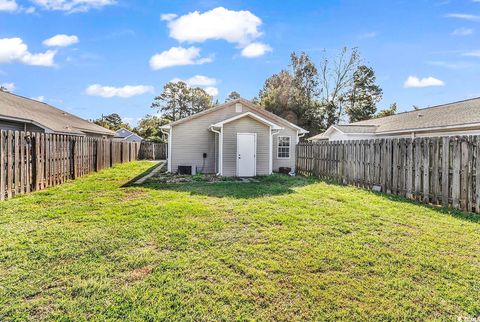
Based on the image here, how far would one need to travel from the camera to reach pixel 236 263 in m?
3.35

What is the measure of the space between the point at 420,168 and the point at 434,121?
10.3 meters

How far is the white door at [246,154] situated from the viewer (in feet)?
42.6

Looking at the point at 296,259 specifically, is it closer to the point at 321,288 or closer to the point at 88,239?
the point at 321,288

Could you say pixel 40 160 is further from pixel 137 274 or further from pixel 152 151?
pixel 152 151

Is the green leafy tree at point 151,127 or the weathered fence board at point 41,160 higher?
the green leafy tree at point 151,127

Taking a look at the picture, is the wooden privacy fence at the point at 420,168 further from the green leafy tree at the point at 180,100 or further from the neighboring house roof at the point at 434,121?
the green leafy tree at the point at 180,100

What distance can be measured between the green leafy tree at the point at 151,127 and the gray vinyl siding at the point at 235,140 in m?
25.5

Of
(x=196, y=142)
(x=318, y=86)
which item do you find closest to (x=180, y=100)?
(x=318, y=86)

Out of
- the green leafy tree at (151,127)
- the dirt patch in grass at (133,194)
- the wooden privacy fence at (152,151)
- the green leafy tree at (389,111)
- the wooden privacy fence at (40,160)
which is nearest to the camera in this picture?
the wooden privacy fence at (40,160)

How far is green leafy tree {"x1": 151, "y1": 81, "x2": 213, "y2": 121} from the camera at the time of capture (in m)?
49.2

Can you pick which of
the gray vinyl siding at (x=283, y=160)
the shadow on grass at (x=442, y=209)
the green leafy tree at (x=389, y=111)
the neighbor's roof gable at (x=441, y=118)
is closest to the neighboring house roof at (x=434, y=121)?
the neighbor's roof gable at (x=441, y=118)

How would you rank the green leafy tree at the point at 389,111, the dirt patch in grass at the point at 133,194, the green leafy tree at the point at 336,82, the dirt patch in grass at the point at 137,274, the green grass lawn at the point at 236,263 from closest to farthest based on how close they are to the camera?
the green grass lawn at the point at 236,263
the dirt patch in grass at the point at 137,274
the dirt patch in grass at the point at 133,194
the green leafy tree at the point at 336,82
the green leafy tree at the point at 389,111

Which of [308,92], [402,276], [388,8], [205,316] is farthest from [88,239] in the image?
[308,92]

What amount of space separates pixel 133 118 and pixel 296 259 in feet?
192
